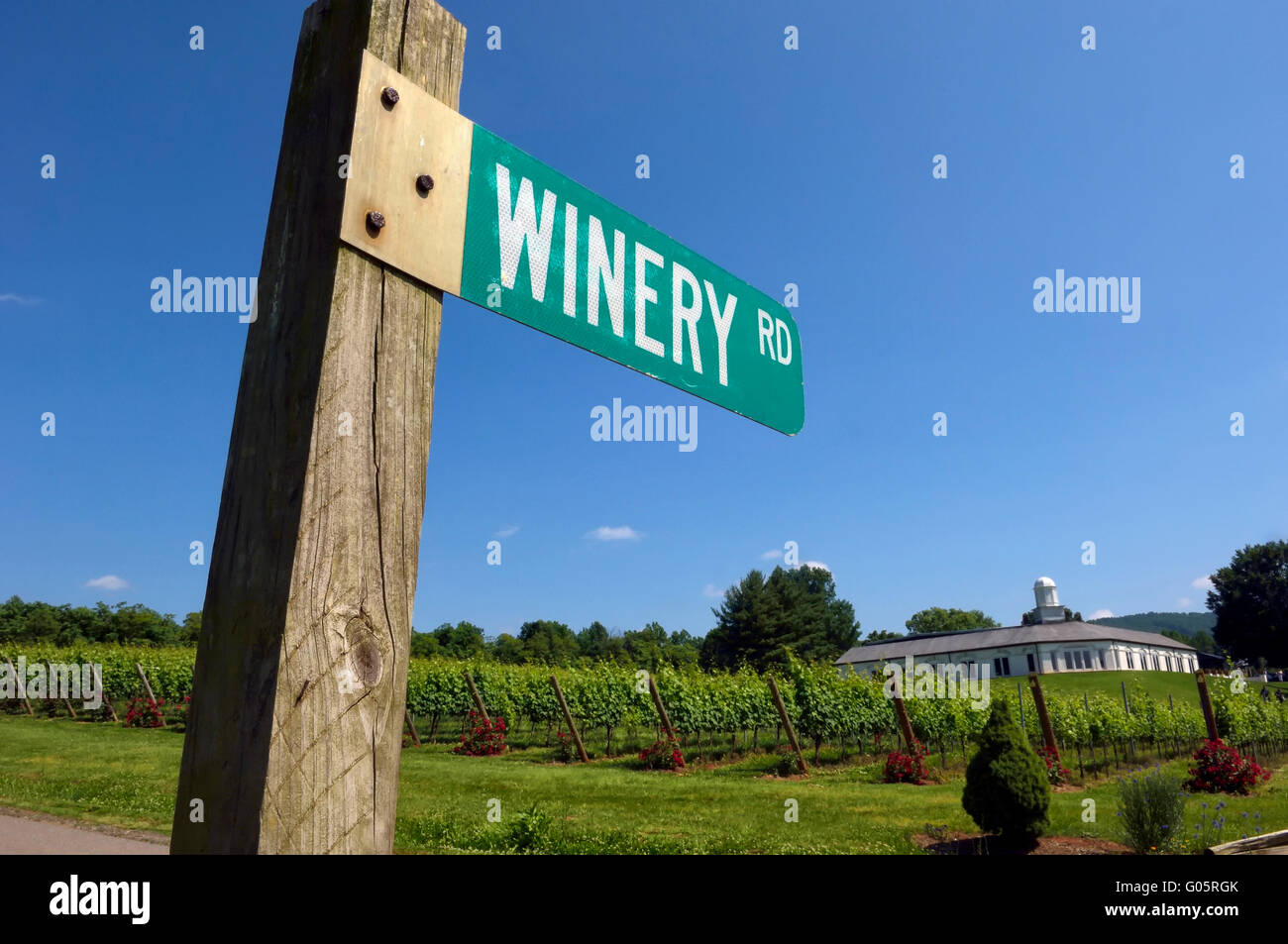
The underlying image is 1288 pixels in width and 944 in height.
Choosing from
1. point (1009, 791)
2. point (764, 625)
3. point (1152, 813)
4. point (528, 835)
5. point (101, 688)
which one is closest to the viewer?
point (528, 835)

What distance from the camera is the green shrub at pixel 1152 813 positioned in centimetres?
855

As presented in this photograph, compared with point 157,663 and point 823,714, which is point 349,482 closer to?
point 823,714

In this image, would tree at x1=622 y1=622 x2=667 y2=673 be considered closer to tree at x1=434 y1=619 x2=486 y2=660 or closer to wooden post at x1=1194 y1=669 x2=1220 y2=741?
tree at x1=434 y1=619 x2=486 y2=660

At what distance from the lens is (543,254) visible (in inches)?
51.5

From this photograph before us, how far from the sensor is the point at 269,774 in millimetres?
810

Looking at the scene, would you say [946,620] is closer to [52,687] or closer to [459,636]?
[459,636]

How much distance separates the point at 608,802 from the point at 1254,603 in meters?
82.5

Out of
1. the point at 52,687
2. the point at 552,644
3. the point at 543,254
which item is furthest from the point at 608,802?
the point at 552,644

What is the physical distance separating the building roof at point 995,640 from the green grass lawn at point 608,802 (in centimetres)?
4723

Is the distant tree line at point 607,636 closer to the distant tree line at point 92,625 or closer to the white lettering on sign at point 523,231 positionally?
the distant tree line at point 92,625

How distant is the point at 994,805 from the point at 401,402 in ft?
36.9

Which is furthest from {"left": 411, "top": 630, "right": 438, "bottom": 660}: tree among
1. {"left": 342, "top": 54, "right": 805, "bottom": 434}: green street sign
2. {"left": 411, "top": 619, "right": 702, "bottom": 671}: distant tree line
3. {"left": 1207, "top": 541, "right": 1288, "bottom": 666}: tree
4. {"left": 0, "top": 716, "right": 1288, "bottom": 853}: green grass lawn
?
{"left": 1207, "top": 541, "right": 1288, "bottom": 666}: tree
